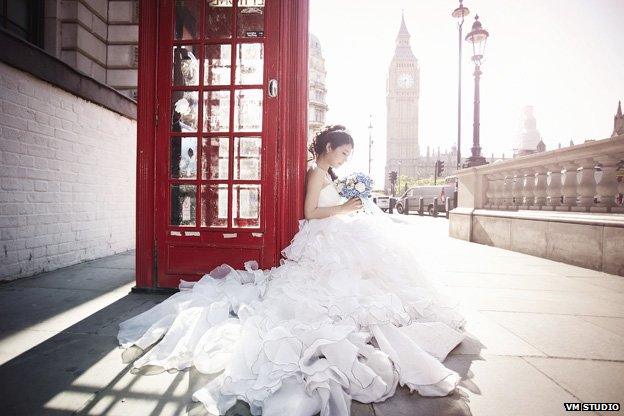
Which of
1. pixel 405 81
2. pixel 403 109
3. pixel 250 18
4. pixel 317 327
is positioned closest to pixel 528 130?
pixel 403 109

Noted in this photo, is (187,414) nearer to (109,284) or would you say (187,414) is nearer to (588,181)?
(109,284)

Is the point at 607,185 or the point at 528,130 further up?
the point at 528,130

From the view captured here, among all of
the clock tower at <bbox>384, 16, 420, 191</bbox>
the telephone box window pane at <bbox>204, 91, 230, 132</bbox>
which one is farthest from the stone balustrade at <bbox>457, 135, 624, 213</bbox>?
the clock tower at <bbox>384, 16, 420, 191</bbox>

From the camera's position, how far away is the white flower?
10.5ft

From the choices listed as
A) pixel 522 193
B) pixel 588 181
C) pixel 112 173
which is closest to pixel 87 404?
pixel 112 173

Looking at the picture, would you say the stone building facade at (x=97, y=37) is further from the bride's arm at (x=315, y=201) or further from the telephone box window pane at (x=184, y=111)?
the bride's arm at (x=315, y=201)

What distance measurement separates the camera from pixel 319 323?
182 cm

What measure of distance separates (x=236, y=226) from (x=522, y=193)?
539 cm

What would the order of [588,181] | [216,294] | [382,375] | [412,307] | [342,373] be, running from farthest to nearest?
[588,181]
[216,294]
[412,307]
[382,375]
[342,373]

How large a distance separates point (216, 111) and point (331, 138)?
121cm

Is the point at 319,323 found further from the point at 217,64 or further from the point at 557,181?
the point at 557,181

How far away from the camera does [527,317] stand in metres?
2.60

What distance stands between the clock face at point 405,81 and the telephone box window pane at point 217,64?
298 ft

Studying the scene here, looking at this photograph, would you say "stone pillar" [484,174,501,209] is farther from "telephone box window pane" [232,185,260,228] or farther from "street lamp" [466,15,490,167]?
"telephone box window pane" [232,185,260,228]
